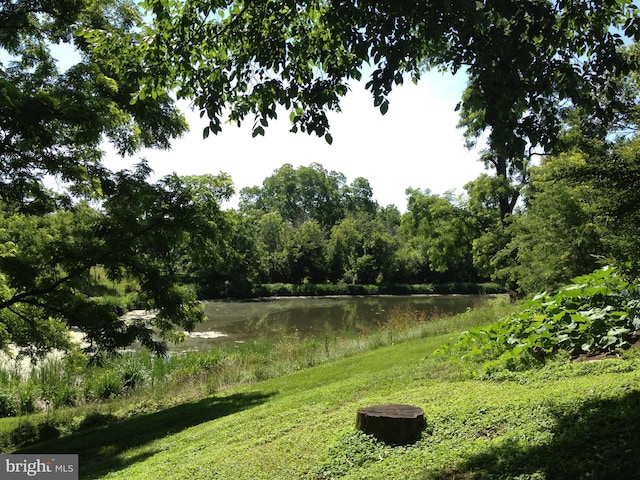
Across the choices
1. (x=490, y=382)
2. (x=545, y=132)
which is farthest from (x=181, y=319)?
(x=545, y=132)

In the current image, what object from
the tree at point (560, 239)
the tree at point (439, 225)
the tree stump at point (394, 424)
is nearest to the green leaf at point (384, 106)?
the tree stump at point (394, 424)

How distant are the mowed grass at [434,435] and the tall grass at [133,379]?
3.18m

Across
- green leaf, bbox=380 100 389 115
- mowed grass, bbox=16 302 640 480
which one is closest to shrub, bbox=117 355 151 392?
mowed grass, bbox=16 302 640 480

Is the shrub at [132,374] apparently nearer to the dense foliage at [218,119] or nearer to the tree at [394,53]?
the dense foliage at [218,119]

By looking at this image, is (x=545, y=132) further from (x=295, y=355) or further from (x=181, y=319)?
(x=295, y=355)

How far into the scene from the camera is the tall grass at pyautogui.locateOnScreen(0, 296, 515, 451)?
11.2 metres

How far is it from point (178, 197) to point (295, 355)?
293 inches

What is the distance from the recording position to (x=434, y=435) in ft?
14.3

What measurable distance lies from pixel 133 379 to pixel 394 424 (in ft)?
39.4

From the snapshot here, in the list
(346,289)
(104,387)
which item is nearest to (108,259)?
(104,387)

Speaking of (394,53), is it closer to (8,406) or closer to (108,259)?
(108,259)

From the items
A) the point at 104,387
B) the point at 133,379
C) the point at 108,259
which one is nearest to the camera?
the point at 108,259

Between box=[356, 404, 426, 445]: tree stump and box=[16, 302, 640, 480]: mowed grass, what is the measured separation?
0.10m

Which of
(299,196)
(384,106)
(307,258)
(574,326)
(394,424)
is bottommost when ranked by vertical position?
(394,424)
